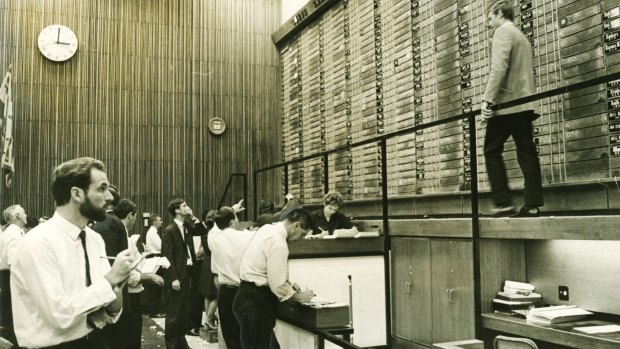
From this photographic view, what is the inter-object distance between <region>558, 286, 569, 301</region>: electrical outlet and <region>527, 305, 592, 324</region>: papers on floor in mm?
238

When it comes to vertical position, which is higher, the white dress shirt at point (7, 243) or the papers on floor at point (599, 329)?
the white dress shirt at point (7, 243)

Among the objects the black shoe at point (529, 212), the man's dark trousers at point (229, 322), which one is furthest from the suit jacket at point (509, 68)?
the man's dark trousers at point (229, 322)

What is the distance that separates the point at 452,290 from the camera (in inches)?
208

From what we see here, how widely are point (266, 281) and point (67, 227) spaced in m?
2.25

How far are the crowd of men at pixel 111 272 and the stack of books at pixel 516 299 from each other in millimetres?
1554

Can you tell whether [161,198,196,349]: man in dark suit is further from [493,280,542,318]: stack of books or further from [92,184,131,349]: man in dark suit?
[493,280,542,318]: stack of books

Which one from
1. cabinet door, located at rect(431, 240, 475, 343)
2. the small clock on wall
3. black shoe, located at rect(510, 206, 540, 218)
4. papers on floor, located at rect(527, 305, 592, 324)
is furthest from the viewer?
the small clock on wall

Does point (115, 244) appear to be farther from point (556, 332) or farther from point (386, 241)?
point (556, 332)

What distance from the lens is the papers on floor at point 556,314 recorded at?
13.7 feet

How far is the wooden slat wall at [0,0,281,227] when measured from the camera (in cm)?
982

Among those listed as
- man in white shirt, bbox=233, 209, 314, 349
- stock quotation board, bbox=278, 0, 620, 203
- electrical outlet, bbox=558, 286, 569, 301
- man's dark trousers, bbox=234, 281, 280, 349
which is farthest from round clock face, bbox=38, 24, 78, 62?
electrical outlet, bbox=558, 286, 569, 301

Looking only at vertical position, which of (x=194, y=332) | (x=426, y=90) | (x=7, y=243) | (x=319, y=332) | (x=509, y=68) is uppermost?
(x=426, y=90)

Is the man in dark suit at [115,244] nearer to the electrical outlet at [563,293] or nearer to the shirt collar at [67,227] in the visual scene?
the shirt collar at [67,227]

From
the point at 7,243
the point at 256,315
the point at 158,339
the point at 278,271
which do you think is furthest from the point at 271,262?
the point at 158,339
